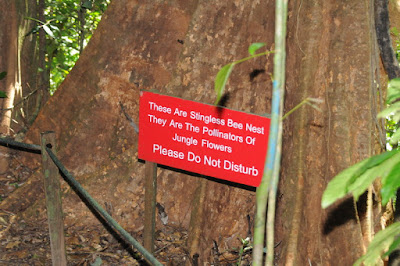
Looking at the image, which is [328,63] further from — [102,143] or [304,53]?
[102,143]

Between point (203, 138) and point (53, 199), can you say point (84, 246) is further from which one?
point (203, 138)

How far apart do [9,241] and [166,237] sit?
1.09 metres

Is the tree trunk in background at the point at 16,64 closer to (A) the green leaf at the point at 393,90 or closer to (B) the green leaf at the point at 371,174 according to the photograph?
(A) the green leaf at the point at 393,90

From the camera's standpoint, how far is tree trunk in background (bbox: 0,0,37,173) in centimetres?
504

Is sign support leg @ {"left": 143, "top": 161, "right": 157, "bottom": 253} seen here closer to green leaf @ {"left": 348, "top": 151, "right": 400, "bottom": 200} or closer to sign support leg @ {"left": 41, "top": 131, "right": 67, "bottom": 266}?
sign support leg @ {"left": 41, "top": 131, "right": 67, "bottom": 266}

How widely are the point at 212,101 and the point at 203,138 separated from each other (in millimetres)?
814

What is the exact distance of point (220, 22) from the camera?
12.7ft

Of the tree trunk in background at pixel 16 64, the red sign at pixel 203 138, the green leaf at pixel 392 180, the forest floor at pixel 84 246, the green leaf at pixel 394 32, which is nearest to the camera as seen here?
the green leaf at pixel 392 180

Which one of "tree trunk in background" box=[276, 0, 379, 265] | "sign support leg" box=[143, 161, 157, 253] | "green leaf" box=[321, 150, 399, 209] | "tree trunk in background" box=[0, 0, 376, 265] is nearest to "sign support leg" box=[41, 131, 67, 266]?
"sign support leg" box=[143, 161, 157, 253]

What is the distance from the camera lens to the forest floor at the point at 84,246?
3799mm

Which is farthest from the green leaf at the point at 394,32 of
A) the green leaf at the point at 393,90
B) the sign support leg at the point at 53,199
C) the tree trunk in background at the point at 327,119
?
the sign support leg at the point at 53,199

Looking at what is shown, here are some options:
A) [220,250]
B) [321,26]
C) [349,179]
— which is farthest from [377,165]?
[220,250]

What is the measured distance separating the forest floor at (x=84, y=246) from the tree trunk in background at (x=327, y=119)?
729 millimetres

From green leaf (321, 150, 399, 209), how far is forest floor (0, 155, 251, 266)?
280cm
